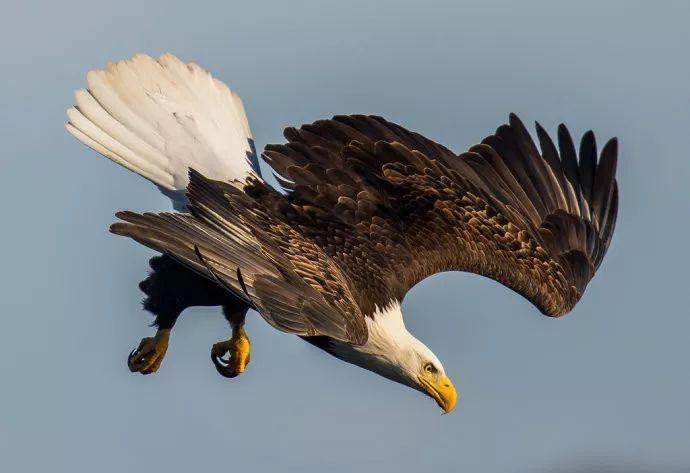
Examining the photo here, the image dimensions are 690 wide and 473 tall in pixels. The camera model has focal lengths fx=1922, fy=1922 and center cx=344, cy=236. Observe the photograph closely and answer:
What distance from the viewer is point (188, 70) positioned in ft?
39.4

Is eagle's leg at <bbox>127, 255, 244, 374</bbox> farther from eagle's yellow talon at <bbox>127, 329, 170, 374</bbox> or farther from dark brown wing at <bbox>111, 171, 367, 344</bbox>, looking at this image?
dark brown wing at <bbox>111, 171, 367, 344</bbox>

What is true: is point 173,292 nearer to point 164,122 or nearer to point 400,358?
point 164,122

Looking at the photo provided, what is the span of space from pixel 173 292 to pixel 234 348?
2.55ft

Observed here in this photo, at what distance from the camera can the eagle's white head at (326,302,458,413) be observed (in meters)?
10.5

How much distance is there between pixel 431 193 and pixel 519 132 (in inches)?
45.1

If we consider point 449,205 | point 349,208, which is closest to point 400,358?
point 349,208

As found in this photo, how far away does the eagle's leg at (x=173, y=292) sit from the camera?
11.1 metres

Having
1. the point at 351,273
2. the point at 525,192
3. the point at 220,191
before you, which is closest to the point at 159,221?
the point at 220,191

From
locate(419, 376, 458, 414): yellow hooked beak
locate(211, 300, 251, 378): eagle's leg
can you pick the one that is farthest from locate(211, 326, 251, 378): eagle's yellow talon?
locate(419, 376, 458, 414): yellow hooked beak

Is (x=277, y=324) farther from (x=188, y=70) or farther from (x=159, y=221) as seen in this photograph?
(x=188, y=70)

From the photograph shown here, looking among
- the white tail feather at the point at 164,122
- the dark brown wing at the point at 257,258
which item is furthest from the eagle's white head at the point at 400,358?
the white tail feather at the point at 164,122

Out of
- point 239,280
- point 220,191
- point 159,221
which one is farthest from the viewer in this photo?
point 220,191

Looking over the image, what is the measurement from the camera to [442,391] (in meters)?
10.6

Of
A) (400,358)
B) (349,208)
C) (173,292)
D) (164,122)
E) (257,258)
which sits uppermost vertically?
(164,122)
